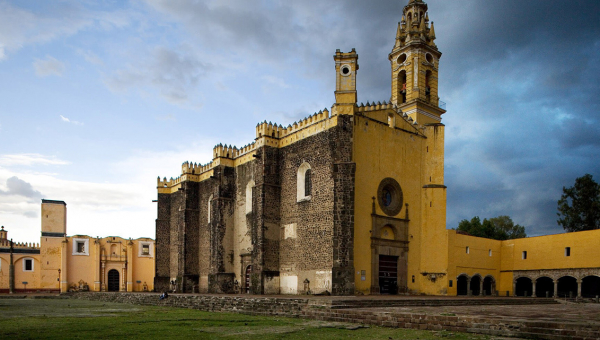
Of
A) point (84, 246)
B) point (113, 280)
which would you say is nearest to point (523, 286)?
point (113, 280)

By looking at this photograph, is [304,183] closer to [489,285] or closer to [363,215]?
[363,215]

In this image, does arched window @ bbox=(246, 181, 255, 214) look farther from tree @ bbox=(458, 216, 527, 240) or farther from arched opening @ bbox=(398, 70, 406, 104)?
tree @ bbox=(458, 216, 527, 240)

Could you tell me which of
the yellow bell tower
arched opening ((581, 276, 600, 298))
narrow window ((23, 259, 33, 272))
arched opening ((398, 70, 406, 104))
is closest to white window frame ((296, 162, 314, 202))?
the yellow bell tower

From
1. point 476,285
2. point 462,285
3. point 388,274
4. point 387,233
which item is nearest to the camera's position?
point 388,274

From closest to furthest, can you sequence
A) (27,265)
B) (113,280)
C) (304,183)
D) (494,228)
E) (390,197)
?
(304,183), (390,197), (27,265), (113,280), (494,228)

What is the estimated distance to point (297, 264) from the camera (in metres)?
24.8

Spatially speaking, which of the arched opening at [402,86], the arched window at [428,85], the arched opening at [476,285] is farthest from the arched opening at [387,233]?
the arched window at [428,85]

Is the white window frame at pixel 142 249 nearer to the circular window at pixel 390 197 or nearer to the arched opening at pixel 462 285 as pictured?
the circular window at pixel 390 197

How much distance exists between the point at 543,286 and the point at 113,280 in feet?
110

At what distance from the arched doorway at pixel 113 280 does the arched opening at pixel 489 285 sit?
2953cm

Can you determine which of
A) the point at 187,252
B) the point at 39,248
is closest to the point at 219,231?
the point at 187,252

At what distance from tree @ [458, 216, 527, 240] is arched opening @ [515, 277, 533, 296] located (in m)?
18.1

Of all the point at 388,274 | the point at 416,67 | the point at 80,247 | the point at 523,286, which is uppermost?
the point at 416,67

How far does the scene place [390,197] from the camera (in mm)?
26172
